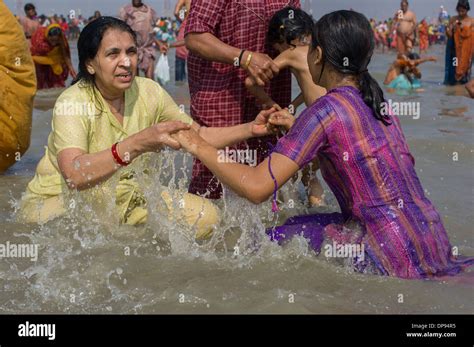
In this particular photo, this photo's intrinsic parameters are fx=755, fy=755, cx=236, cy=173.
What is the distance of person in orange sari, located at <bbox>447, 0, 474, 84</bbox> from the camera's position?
14889 millimetres

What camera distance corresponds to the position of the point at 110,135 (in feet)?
13.1

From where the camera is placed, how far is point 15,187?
5.71 m

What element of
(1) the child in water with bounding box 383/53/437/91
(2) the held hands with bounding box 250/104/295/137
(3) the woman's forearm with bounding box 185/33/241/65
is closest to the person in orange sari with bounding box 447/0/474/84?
(1) the child in water with bounding box 383/53/437/91

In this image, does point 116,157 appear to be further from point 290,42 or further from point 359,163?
point 290,42

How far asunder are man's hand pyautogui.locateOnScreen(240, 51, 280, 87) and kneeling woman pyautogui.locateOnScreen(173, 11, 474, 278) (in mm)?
768

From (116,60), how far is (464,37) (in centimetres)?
1258

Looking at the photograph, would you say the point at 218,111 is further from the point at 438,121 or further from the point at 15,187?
the point at 438,121

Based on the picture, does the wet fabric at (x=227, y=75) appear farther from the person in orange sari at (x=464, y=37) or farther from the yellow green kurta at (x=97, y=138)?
the person in orange sari at (x=464, y=37)

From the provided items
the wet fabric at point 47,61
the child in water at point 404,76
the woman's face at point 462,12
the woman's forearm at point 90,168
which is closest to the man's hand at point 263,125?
the woman's forearm at point 90,168

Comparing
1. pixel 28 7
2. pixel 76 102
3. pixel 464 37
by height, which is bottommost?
pixel 76 102

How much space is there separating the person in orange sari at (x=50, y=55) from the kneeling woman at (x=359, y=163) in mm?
9585

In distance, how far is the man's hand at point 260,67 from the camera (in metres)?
4.12

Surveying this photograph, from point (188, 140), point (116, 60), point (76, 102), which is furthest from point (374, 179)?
point (76, 102)
